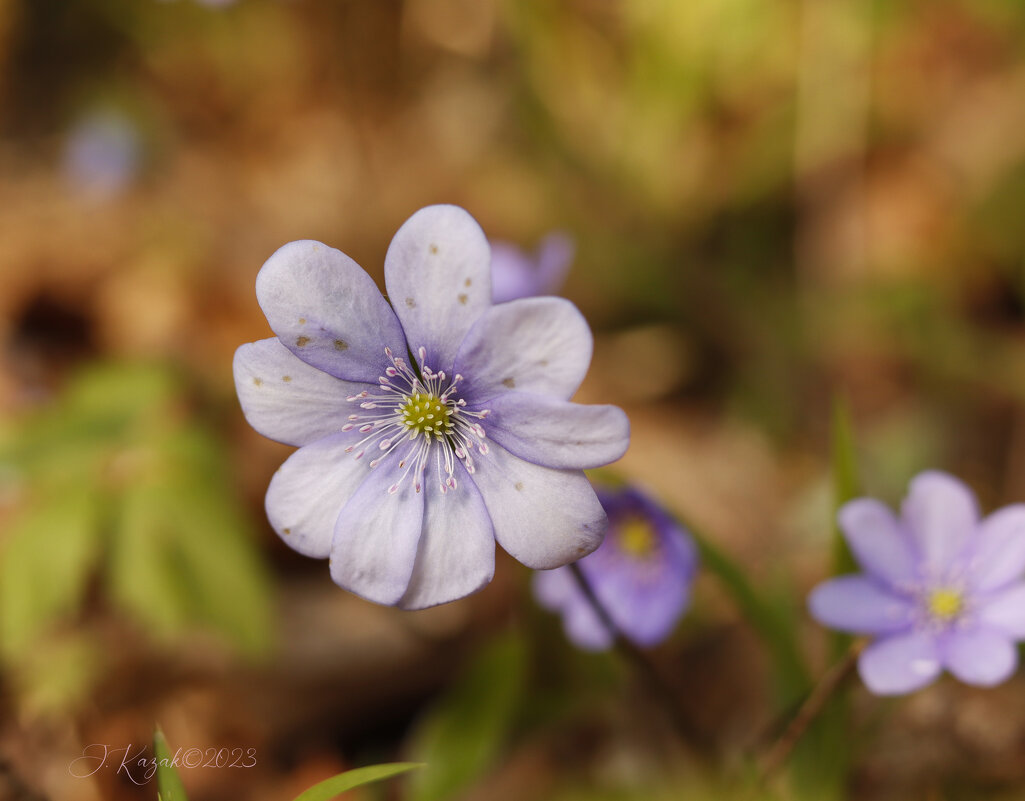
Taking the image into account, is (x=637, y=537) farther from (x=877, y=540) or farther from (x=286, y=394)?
(x=286, y=394)

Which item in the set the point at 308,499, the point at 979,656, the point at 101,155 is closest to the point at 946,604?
the point at 979,656

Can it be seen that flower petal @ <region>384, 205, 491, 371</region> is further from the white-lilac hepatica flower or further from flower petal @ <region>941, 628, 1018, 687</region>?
flower petal @ <region>941, 628, 1018, 687</region>

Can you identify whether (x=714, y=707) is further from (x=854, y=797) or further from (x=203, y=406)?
(x=203, y=406)

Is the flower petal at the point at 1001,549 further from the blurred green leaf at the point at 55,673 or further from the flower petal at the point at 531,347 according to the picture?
the blurred green leaf at the point at 55,673

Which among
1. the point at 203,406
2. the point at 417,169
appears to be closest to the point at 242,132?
the point at 417,169

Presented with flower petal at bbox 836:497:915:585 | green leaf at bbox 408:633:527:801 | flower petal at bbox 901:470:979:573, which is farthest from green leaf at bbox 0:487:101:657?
flower petal at bbox 901:470:979:573

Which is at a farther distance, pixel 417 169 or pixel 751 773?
pixel 417 169

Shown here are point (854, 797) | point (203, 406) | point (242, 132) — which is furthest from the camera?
point (242, 132)
